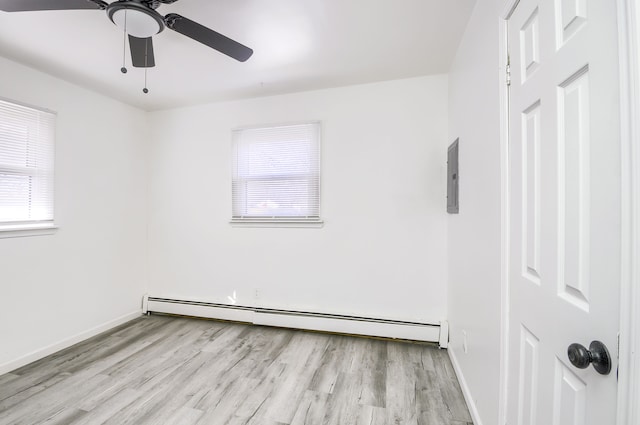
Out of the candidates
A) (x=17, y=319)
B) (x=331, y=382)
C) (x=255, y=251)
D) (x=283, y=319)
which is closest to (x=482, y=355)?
(x=331, y=382)

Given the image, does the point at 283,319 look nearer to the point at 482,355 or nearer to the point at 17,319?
the point at 482,355

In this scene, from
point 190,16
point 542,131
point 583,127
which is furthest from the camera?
point 190,16

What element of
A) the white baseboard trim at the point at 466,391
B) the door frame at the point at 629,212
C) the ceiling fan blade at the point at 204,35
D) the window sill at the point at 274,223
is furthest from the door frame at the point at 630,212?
the window sill at the point at 274,223

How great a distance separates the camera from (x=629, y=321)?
54cm

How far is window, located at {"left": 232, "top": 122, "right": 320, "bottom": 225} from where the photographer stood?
9.62 feet

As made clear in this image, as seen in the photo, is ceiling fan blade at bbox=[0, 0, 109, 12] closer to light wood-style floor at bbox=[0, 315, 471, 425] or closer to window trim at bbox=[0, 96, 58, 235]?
window trim at bbox=[0, 96, 58, 235]

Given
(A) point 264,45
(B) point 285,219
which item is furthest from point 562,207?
(B) point 285,219

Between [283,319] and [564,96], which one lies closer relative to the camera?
[564,96]

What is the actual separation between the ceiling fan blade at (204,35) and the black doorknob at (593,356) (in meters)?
1.97

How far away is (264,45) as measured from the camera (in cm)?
209

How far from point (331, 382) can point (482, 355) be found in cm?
108

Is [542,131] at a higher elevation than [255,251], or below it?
higher

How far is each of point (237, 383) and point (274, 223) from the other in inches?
60.8

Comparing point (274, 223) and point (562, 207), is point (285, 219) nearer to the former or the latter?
point (274, 223)
